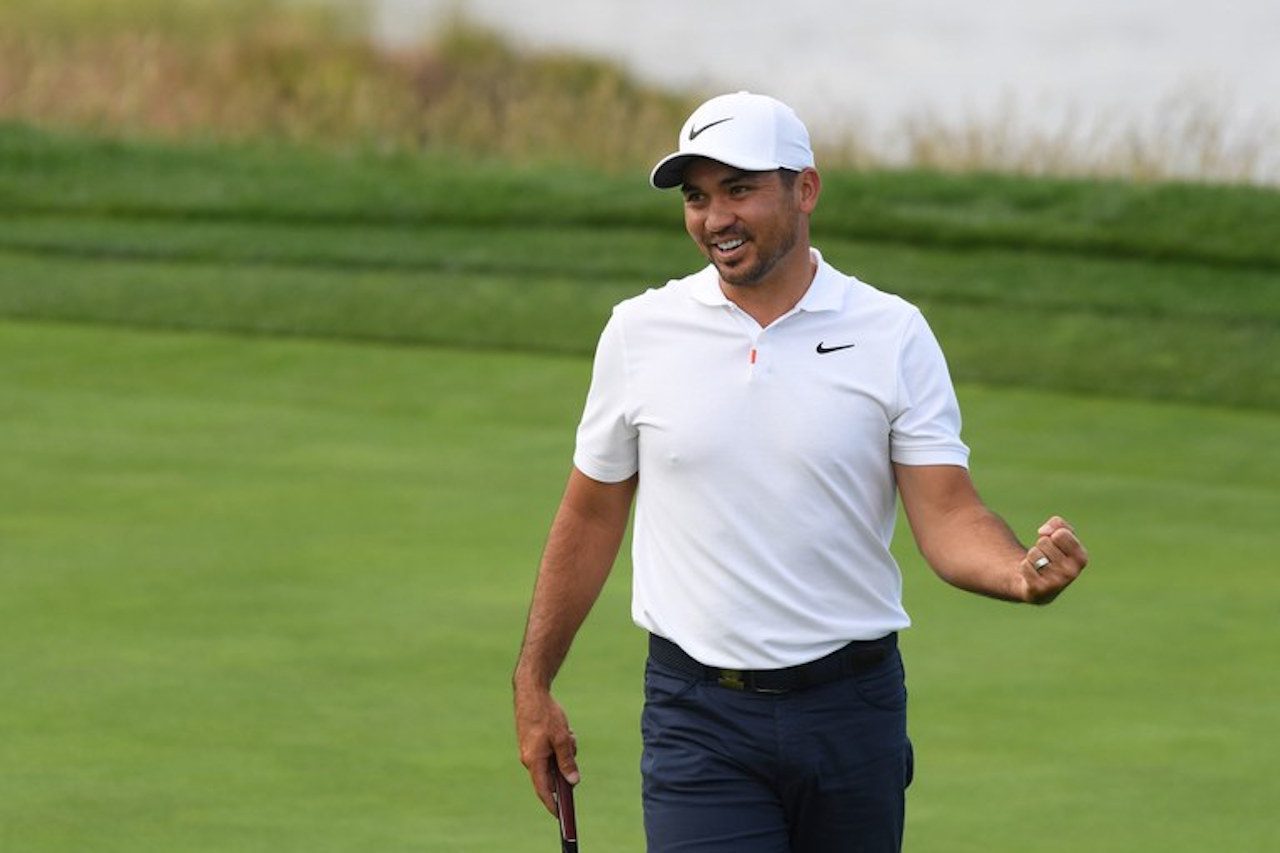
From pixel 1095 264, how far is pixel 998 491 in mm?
5324

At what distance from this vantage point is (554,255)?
15422 mm

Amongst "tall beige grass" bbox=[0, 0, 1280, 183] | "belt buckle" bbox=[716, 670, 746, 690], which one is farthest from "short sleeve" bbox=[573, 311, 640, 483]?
"tall beige grass" bbox=[0, 0, 1280, 183]

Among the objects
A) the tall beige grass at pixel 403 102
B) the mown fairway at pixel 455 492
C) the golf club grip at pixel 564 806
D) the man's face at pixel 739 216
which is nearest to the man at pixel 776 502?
the man's face at pixel 739 216

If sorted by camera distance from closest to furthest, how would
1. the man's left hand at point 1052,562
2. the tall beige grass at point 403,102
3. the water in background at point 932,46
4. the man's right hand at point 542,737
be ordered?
the man's left hand at point 1052,562, the man's right hand at point 542,737, the tall beige grass at point 403,102, the water in background at point 932,46

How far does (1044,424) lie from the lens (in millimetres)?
11406

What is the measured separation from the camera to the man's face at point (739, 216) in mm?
4453

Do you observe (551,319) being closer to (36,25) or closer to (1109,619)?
(1109,619)

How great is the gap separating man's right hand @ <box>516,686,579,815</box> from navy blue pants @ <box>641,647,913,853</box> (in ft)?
0.63

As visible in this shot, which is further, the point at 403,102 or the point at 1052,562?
the point at 403,102

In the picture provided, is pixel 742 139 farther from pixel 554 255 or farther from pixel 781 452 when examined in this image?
pixel 554 255

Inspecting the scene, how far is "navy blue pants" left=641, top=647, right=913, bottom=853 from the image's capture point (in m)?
4.47

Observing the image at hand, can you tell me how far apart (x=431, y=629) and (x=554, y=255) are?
761cm

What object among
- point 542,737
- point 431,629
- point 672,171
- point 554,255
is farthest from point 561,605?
point 554,255

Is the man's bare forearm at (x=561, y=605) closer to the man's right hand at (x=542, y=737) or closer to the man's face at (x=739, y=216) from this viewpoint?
the man's right hand at (x=542, y=737)
